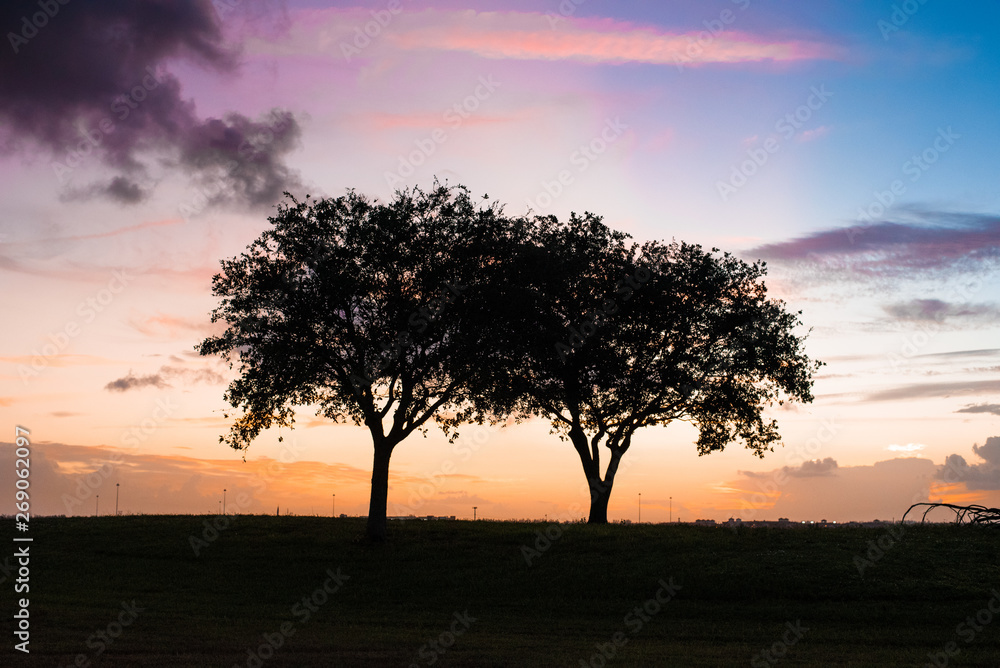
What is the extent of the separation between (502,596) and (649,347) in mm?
21022

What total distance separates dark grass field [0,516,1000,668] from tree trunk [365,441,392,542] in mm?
959

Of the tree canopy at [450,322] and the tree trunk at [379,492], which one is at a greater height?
the tree canopy at [450,322]

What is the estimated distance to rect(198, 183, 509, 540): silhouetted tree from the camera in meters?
41.3

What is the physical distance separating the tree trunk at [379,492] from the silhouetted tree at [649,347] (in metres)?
7.92

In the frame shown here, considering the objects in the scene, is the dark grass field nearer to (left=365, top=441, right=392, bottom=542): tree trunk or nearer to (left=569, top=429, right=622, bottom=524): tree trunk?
(left=365, top=441, right=392, bottom=542): tree trunk

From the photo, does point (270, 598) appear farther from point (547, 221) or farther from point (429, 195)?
point (547, 221)

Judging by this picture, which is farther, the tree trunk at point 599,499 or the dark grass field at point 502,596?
the tree trunk at point 599,499

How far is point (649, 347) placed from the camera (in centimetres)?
4988

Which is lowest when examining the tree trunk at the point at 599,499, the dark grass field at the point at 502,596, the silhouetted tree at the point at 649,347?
the dark grass field at the point at 502,596

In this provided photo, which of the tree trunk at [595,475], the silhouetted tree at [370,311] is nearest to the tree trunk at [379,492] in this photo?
the silhouetted tree at [370,311]

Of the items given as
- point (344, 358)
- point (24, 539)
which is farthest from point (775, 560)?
point (24, 539)

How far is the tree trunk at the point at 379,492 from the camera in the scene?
42.0m

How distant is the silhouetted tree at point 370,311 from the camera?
136ft

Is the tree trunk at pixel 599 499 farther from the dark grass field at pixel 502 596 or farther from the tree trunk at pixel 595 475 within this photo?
the dark grass field at pixel 502 596
